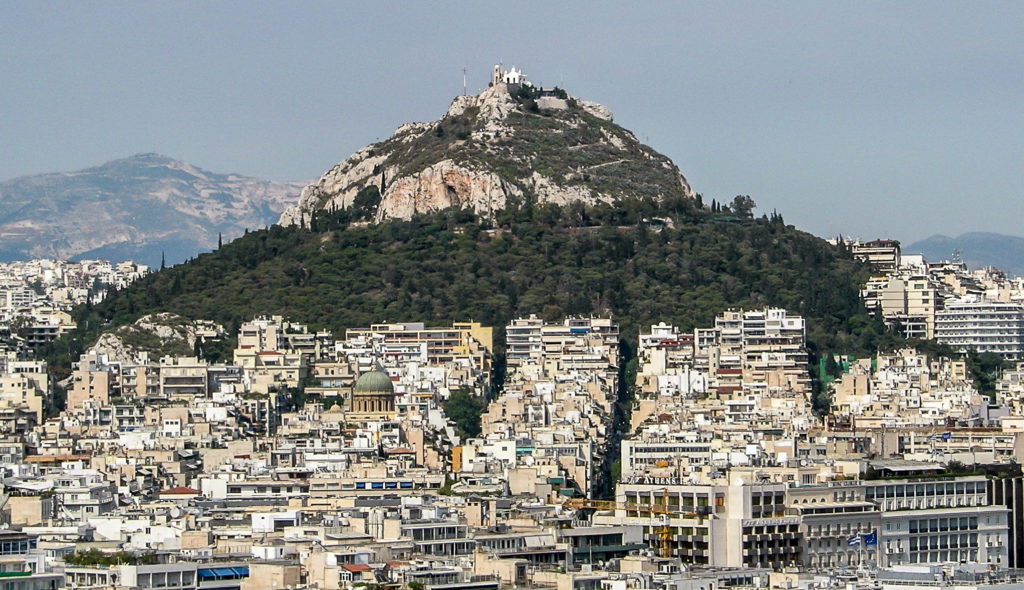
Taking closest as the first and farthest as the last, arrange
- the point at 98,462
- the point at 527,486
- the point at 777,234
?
1. the point at 527,486
2. the point at 98,462
3. the point at 777,234

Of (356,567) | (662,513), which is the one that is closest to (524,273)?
(662,513)

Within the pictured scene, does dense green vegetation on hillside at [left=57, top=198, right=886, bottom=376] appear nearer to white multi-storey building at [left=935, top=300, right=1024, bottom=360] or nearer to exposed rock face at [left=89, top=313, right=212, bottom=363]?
exposed rock face at [left=89, top=313, right=212, bottom=363]

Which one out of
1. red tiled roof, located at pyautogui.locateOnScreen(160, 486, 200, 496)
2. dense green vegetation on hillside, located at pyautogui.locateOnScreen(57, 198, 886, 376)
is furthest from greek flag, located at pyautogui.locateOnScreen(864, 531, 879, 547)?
dense green vegetation on hillside, located at pyautogui.locateOnScreen(57, 198, 886, 376)

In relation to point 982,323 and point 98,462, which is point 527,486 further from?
point 982,323

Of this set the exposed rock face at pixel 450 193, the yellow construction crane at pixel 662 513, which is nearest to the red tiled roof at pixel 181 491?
the yellow construction crane at pixel 662 513

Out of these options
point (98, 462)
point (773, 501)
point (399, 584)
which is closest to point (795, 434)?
point (98, 462)

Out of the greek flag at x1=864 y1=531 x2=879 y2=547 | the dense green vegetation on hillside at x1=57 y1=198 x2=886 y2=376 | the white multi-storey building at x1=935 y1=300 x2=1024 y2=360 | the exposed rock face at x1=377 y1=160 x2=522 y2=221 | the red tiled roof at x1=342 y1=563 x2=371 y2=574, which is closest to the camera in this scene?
the red tiled roof at x1=342 y1=563 x2=371 y2=574
